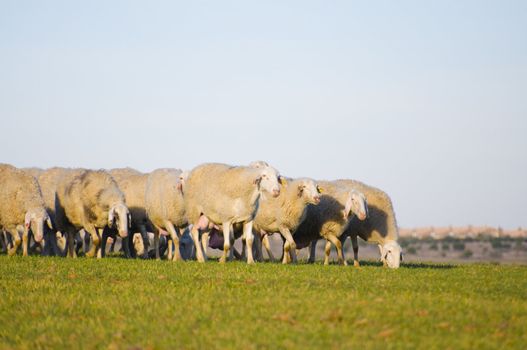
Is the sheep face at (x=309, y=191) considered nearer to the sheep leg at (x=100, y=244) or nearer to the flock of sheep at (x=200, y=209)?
the flock of sheep at (x=200, y=209)

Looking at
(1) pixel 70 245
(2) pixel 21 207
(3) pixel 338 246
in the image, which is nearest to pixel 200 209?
(3) pixel 338 246

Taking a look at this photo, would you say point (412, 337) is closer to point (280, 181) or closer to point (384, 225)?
point (280, 181)

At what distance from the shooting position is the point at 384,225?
86.5 ft

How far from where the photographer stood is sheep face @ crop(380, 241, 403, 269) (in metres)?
24.9

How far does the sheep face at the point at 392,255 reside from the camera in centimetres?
2491

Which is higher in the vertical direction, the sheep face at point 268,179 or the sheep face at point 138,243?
the sheep face at point 268,179

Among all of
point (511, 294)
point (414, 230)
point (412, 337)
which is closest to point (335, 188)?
point (511, 294)

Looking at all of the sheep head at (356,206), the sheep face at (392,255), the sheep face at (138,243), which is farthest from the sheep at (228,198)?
the sheep face at (138,243)

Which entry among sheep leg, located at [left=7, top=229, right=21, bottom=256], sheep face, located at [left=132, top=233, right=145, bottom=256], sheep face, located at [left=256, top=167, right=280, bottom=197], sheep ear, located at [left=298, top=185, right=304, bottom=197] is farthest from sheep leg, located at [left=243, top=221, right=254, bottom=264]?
sheep face, located at [left=132, top=233, right=145, bottom=256]

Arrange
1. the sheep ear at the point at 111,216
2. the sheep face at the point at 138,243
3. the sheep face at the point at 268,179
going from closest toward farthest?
1. the sheep face at the point at 268,179
2. the sheep ear at the point at 111,216
3. the sheep face at the point at 138,243

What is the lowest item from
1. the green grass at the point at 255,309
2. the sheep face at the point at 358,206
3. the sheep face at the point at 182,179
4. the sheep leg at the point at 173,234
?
the green grass at the point at 255,309

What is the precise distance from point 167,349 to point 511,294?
7.38 metres

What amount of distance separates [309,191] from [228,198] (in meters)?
2.29

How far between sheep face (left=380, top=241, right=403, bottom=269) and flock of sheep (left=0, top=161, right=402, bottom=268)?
28 millimetres
